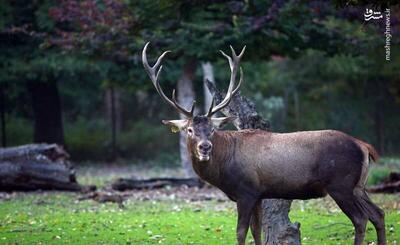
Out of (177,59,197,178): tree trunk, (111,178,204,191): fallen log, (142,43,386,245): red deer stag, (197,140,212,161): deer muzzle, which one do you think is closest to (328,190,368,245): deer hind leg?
(142,43,386,245): red deer stag

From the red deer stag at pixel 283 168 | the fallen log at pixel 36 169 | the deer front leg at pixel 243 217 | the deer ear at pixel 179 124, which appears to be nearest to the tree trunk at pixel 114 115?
the fallen log at pixel 36 169

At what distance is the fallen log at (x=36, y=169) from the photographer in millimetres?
14797

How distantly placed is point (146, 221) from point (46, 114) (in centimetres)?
1240

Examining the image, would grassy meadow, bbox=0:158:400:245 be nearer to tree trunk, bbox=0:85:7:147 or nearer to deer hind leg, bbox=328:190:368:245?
deer hind leg, bbox=328:190:368:245

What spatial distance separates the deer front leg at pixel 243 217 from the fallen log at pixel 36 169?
291 inches

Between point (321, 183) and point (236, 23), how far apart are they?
740 cm

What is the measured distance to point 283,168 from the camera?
8.40m

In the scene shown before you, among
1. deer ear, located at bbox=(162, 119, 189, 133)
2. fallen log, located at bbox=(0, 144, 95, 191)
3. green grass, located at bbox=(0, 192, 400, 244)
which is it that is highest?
deer ear, located at bbox=(162, 119, 189, 133)

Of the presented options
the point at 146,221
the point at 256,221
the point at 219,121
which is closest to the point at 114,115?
the point at 146,221

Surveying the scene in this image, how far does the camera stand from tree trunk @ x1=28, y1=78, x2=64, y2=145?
23281mm

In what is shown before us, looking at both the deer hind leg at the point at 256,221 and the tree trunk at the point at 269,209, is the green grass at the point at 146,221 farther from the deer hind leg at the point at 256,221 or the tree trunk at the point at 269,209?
the deer hind leg at the point at 256,221

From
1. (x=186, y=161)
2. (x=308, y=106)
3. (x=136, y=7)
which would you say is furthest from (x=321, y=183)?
(x=308, y=106)

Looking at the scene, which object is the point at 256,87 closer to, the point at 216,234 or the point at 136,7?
the point at 136,7

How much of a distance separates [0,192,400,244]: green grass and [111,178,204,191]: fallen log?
133 cm
